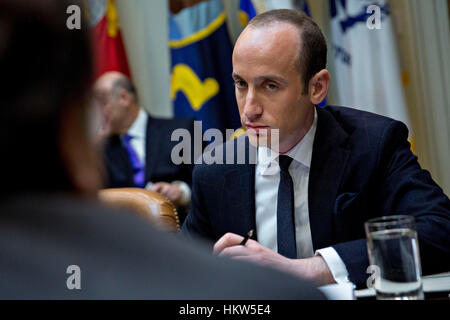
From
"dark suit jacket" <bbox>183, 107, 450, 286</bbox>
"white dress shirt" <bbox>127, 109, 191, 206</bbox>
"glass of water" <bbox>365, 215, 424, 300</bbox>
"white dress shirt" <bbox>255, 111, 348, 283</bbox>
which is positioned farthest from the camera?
"white dress shirt" <bbox>127, 109, 191, 206</bbox>

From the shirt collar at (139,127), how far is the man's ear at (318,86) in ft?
8.22

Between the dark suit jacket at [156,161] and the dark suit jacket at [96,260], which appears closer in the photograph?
the dark suit jacket at [96,260]

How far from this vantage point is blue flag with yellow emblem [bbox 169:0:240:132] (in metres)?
3.86

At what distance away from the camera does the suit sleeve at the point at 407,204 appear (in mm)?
1495

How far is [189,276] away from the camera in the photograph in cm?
50

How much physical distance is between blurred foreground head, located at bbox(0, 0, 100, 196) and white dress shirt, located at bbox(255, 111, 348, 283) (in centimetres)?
120

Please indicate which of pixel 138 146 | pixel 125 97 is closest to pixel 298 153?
pixel 138 146

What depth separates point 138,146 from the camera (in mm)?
4191

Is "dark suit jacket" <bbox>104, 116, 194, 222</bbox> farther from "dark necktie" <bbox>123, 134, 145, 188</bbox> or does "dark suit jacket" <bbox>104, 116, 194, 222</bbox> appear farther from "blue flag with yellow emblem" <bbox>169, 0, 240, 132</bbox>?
"blue flag with yellow emblem" <bbox>169, 0, 240, 132</bbox>

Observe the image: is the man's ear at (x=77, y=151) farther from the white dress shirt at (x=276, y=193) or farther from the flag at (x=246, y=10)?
the flag at (x=246, y=10)

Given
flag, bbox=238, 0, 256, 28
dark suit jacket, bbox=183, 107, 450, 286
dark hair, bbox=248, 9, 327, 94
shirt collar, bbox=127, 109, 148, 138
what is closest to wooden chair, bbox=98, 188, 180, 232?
dark suit jacket, bbox=183, 107, 450, 286

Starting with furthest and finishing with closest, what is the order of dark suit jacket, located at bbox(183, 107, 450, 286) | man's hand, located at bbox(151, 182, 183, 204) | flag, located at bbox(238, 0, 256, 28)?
man's hand, located at bbox(151, 182, 183, 204) → flag, located at bbox(238, 0, 256, 28) → dark suit jacket, located at bbox(183, 107, 450, 286)

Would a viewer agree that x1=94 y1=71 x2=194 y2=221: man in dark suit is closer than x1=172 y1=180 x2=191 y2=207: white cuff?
No

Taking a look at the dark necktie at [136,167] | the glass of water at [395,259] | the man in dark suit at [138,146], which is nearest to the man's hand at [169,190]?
the man in dark suit at [138,146]
